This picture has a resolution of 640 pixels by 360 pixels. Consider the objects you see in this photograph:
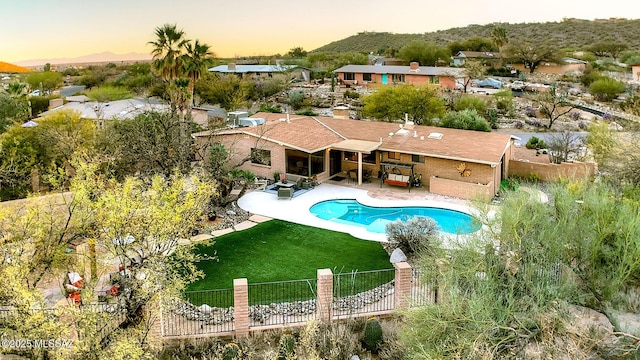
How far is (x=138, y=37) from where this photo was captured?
171 ft

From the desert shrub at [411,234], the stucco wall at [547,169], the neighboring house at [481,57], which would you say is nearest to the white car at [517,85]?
the neighboring house at [481,57]

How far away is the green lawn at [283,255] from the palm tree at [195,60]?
15.9m

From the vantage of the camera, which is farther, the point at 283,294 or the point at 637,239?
the point at 283,294

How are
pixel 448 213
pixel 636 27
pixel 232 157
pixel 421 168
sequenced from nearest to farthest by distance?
pixel 448 213 → pixel 421 168 → pixel 232 157 → pixel 636 27

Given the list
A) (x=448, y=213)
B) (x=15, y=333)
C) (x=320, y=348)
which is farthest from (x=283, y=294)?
(x=448, y=213)

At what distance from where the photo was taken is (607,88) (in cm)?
5891

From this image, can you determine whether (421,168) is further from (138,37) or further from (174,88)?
(138,37)

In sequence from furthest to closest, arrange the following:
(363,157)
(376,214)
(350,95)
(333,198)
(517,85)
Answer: (517,85)
(350,95)
(363,157)
(333,198)
(376,214)

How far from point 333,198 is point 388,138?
19.2ft

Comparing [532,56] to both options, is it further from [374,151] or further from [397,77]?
[374,151]

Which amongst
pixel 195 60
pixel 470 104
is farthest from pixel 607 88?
pixel 195 60

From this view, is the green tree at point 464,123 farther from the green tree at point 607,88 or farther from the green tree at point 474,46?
the green tree at point 474,46

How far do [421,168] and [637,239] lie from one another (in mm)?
16847

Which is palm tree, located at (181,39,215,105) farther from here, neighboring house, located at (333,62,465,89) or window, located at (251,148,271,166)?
neighboring house, located at (333,62,465,89)
